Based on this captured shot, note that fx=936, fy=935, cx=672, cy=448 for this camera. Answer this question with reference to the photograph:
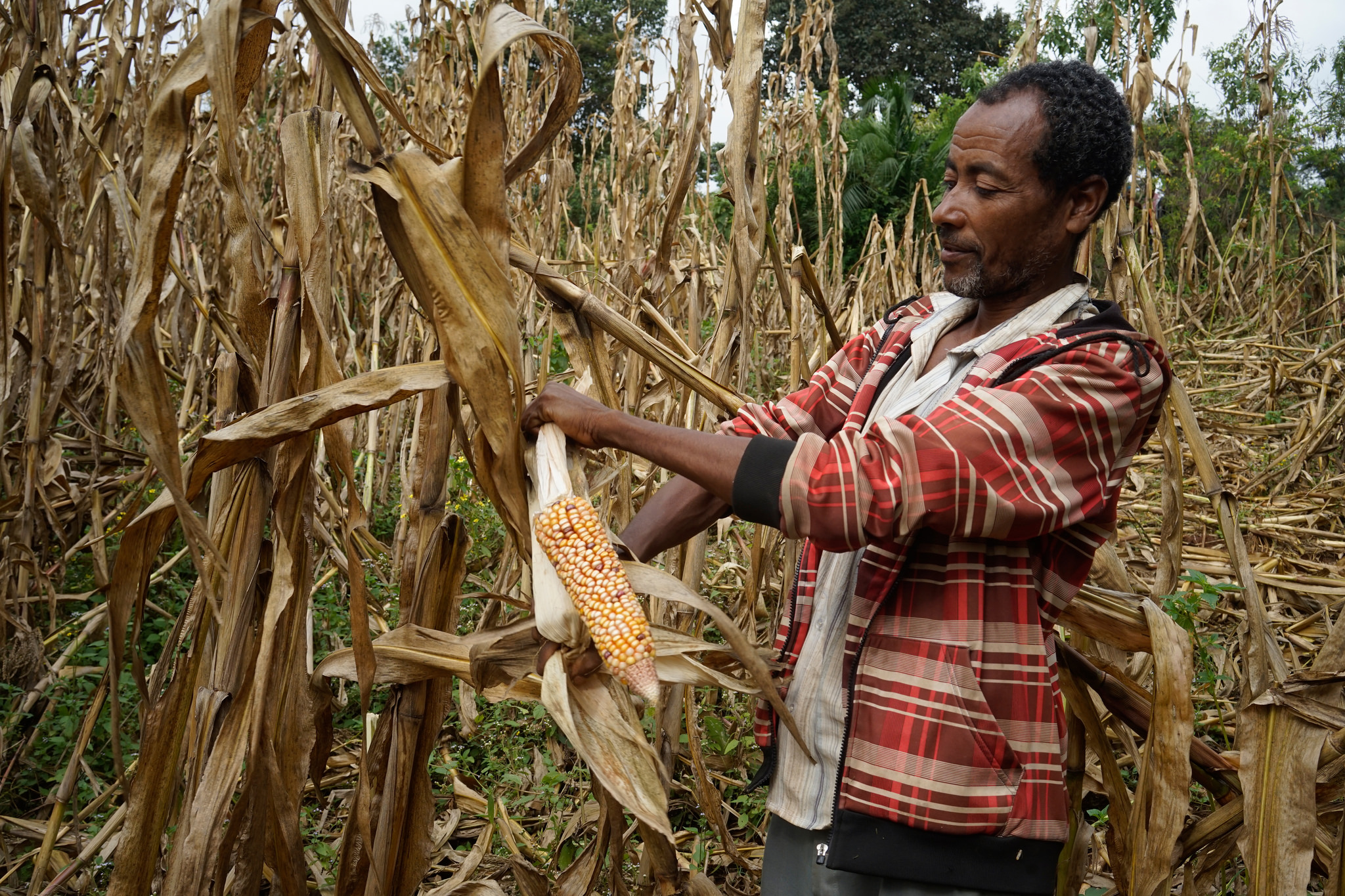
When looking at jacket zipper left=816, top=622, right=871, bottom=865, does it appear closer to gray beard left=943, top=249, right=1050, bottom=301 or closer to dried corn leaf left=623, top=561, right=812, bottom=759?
dried corn leaf left=623, top=561, right=812, bottom=759

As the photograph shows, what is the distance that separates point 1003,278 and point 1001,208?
11cm

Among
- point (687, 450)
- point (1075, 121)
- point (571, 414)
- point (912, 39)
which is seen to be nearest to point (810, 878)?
point (687, 450)

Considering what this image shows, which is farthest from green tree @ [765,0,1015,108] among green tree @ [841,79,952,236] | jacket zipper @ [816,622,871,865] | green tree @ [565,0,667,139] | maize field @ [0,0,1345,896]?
jacket zipper @ [816,622,871,865]

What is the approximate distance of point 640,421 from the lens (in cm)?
122

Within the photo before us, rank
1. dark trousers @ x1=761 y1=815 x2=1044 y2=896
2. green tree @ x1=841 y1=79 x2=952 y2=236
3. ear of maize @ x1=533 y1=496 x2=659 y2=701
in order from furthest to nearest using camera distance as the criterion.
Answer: green tree @ x1=841 y1=79 x2=952 y2=236
dark trousers @ x1=761 y1=815 x2=1044 y2=896
ear of maize @ x1=533 y1=496 x2=659 y2=701

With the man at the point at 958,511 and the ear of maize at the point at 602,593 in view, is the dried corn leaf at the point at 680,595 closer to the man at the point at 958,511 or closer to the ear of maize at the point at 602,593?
the ear of maize at the point at 602,593

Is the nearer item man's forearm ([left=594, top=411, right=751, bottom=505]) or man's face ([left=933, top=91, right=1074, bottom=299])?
man's forearm ([left=594, top=411, right=751, bottom=505])

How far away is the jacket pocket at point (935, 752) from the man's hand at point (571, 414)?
538mm

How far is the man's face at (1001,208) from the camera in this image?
1.45 meters

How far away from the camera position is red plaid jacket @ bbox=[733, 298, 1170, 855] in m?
1.19

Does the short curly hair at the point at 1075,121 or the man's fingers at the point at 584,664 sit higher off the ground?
the short curly hair at the point at 1075,121

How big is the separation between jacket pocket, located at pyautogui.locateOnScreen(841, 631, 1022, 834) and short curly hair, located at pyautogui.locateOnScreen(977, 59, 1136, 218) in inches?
30.0

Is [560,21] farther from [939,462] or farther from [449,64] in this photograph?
[939,462]

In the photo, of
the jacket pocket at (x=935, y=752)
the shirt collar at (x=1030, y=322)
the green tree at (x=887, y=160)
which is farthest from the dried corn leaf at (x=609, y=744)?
the green tree at (x=887, y=160)
